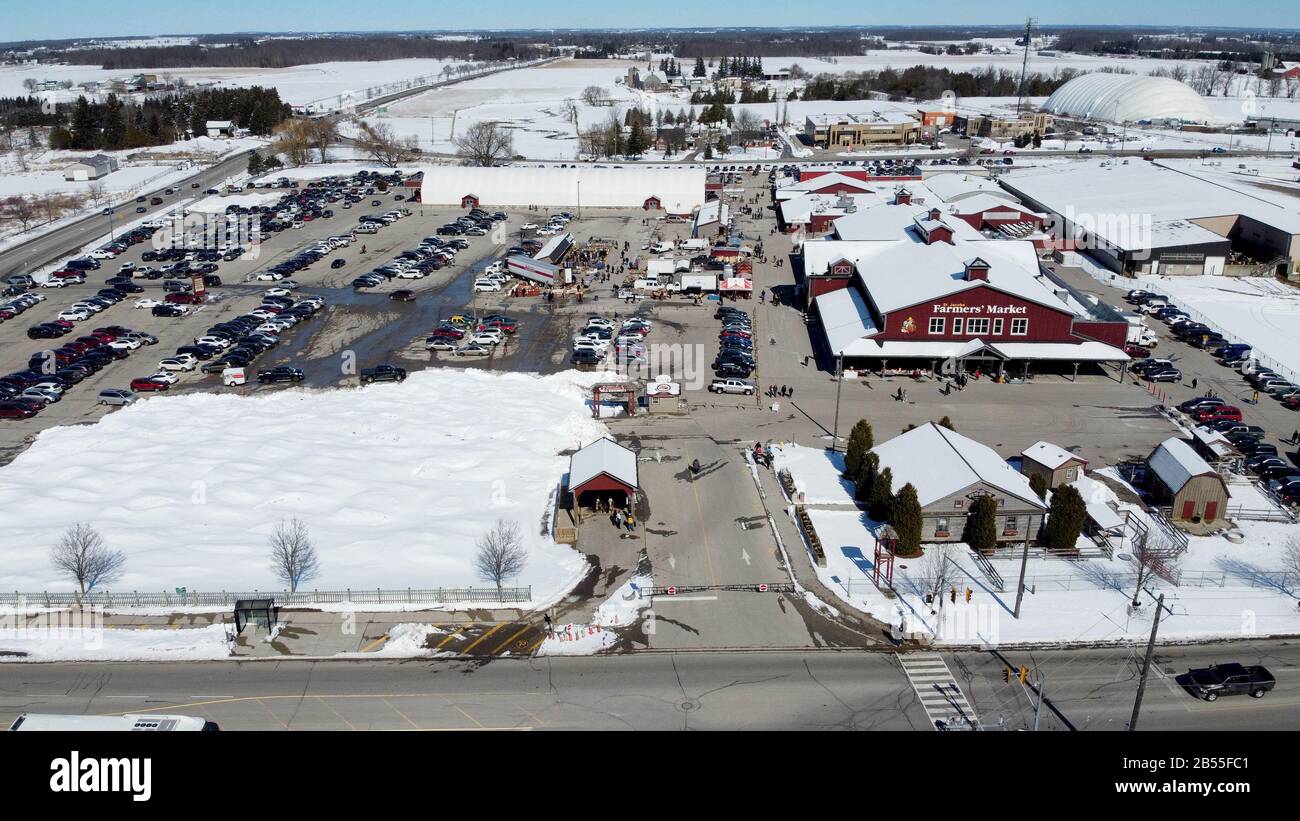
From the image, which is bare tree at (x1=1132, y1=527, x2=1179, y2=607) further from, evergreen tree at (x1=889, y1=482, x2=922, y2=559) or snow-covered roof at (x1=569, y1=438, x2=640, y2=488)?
snow-covered roof at (x1=569, y1=438, x2=640, y2=488)

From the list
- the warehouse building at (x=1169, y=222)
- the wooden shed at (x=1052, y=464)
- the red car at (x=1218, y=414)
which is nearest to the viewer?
the wooden shed at (x=1052, y=464)

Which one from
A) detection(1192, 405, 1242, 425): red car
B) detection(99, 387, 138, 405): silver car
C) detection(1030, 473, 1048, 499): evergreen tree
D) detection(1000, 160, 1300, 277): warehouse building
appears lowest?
detection(99, 387, 138, 405): silver car

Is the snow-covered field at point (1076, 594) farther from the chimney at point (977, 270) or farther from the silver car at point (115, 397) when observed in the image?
the silver car at point (115, 397)

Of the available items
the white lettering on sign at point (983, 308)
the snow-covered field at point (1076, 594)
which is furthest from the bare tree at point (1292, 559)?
the white lettering on sign at point (983, 308)

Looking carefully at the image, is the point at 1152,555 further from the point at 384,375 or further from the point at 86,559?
the point at 384,375

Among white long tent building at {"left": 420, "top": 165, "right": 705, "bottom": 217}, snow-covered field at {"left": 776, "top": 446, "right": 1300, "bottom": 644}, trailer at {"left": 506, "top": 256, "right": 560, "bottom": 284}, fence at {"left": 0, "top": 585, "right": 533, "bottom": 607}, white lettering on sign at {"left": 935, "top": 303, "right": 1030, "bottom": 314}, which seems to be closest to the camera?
snow-covered field at {"left": 776, "top": 446, "right": 1300, "bottom": 644}

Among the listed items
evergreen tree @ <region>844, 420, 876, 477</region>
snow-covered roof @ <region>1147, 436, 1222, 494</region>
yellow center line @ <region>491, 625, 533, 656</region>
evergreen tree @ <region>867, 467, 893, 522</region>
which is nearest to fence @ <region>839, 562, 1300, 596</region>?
evergreen tree @ <region>867, 467, 893, 522</region>

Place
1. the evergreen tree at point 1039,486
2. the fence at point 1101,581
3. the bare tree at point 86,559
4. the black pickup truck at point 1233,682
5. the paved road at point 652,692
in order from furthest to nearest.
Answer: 1. the evergreen tree at point 1039,486
2. the fence at point 1101,581
3. the bare tree at point 86,559
4. the black pickup truck at point 1233,682
5. the paved road at point 652,692

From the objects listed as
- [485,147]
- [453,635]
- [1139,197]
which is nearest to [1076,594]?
[453,635]
